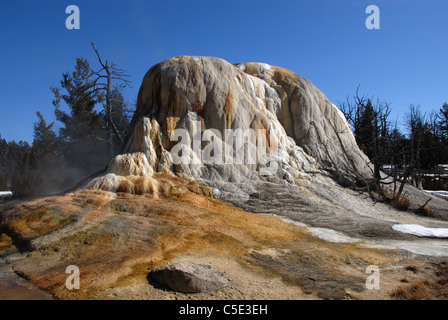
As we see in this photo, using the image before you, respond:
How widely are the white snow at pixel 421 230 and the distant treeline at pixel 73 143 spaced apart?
1200cm

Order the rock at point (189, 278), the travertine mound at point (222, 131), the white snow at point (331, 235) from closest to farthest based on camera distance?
the rock at point (189, 278), the white snow at point (331, 235), the travertine mound at point (222, 131)

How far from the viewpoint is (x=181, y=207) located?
23.6 ft

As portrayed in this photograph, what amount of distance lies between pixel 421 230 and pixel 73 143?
51.0 ft

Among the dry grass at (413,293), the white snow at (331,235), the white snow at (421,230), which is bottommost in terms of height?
the dry grass at (413,293)

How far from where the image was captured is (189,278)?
4105 mm

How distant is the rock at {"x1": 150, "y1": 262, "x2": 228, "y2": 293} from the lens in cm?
409

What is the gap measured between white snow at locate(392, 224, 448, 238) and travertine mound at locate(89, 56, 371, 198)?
3.15 metres

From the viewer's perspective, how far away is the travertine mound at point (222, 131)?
29.2 feet

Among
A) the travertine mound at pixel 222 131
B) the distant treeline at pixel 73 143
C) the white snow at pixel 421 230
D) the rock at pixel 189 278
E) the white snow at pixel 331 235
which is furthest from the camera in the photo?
the distant treeline at pixel 73 143

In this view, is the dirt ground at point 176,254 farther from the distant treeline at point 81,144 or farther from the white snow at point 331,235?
the distant treeline at point 81,144

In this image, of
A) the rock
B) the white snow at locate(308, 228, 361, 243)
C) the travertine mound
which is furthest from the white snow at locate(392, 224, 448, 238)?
the rock

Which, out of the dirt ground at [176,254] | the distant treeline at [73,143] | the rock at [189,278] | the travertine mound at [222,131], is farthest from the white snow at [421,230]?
the distant treeline at [73,143]

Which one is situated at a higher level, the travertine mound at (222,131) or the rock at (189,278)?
the travertine mound at (222,131)
